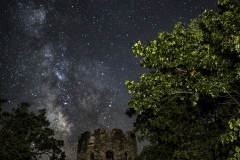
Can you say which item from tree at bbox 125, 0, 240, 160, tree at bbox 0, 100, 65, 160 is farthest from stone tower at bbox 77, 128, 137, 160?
tree at bbox 125, 0, 240, 160

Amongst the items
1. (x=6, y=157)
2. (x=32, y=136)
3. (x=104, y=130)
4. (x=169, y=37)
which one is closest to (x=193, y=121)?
(x=169, y=37)

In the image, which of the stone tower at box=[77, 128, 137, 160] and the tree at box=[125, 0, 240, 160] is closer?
the tree at box=[125, 0, 240, 160]

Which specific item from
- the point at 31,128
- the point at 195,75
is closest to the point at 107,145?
the point at 31,128

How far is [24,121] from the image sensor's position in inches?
746

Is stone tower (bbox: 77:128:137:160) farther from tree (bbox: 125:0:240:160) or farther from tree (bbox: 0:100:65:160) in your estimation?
tree (bbox: 125:0:240:160)

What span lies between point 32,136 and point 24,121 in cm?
127

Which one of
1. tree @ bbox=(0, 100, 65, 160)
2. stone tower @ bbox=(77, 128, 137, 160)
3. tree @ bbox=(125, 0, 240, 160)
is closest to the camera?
tree @ bbox=(125, 0, 240, 160)

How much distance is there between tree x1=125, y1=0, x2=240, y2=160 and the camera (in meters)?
7.90

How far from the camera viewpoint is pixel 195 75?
835cm

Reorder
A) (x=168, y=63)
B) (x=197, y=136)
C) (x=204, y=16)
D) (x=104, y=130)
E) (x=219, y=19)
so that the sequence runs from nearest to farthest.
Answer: (x=219, y=19) < (x=168, y=63) < (x=204, y=16) < (x=197, y=136) < (x=104, y=130)

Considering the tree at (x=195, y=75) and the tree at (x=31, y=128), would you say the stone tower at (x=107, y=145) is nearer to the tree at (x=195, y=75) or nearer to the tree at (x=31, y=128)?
the tree at (x=31, y=128)

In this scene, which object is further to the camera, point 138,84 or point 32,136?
point 32,136

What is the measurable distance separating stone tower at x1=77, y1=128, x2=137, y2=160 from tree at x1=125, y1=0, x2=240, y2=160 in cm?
1306

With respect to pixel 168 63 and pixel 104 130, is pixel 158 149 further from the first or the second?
pixel 104 130
